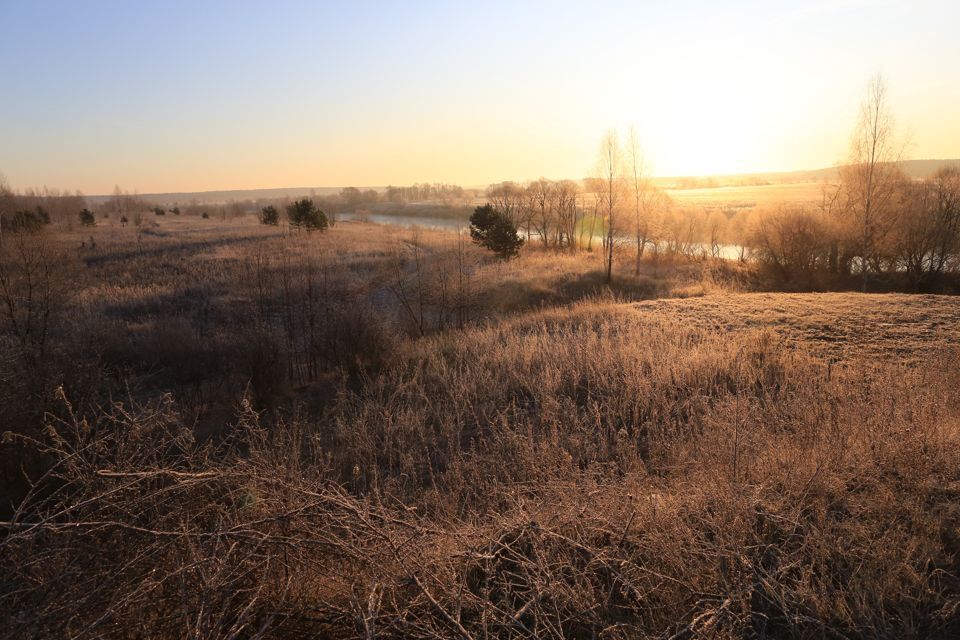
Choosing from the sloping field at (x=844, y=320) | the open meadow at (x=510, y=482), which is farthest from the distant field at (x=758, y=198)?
the open meadow at (x=510, y=482)

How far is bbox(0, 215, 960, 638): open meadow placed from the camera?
86.9 inches

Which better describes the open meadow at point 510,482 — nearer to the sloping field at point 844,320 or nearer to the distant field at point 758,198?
the sloping field at point 844,320

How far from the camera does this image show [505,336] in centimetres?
1080

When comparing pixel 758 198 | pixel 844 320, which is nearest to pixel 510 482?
pixel 844 320

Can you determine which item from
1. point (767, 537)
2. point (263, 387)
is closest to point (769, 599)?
point (767, 537)

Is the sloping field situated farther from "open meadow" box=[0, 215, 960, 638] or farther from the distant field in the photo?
the distant field

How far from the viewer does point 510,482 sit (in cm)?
412

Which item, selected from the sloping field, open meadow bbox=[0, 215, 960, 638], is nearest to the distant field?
the sloping field

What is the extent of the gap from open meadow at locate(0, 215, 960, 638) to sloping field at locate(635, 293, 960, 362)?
0.26 ft

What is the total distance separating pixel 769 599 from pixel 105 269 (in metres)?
28.0

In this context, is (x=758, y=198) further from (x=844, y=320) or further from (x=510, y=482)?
(x=510, y=482)

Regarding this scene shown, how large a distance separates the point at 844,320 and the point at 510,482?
26.3 ft

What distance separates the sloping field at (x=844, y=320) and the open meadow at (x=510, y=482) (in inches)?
3.2

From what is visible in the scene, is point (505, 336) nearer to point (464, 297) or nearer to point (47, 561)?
point (464, 297)
